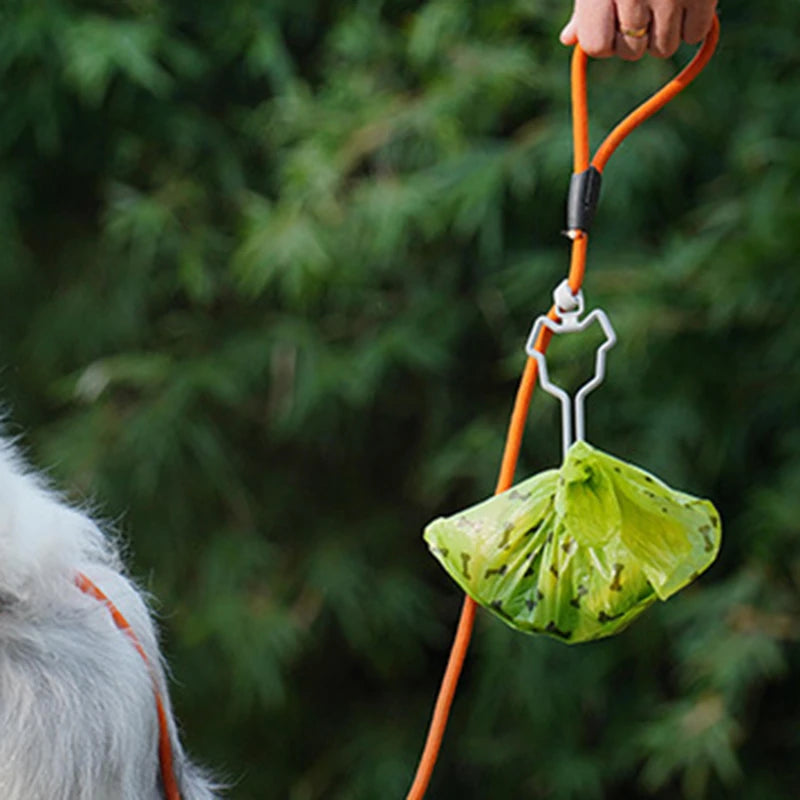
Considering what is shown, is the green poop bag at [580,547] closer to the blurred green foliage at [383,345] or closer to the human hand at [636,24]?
the human hand at [636,24]

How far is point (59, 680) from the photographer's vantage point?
3.23 ft

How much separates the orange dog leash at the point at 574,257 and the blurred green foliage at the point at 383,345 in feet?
4.03

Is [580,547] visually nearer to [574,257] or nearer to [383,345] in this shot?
[574,257]

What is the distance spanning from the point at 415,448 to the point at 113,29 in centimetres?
103

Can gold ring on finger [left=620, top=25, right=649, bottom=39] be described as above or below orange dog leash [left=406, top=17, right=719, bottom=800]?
above

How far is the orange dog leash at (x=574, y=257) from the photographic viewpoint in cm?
100

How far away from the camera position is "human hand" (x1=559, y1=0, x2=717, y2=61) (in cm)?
104

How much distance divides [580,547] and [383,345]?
1.47m

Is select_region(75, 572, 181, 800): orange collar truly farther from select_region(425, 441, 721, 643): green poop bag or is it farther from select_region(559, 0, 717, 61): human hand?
select_region(559, 0, 717, 61): human hand

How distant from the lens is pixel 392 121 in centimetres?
242

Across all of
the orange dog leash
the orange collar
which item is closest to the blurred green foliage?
the orange dog leash

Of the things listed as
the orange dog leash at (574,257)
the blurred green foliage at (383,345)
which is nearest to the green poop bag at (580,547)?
the orange dog leash at (574,257)

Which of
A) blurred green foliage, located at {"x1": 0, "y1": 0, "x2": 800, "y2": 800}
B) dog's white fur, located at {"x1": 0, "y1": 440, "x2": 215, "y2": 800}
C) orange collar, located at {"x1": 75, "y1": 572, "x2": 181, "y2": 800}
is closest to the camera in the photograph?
dog's white fur, located at {"x1": 0, "y1": 440, "x2": 215, "y2": 800}

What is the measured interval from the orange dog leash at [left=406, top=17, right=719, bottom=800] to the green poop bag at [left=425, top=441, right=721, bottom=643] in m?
0.03
